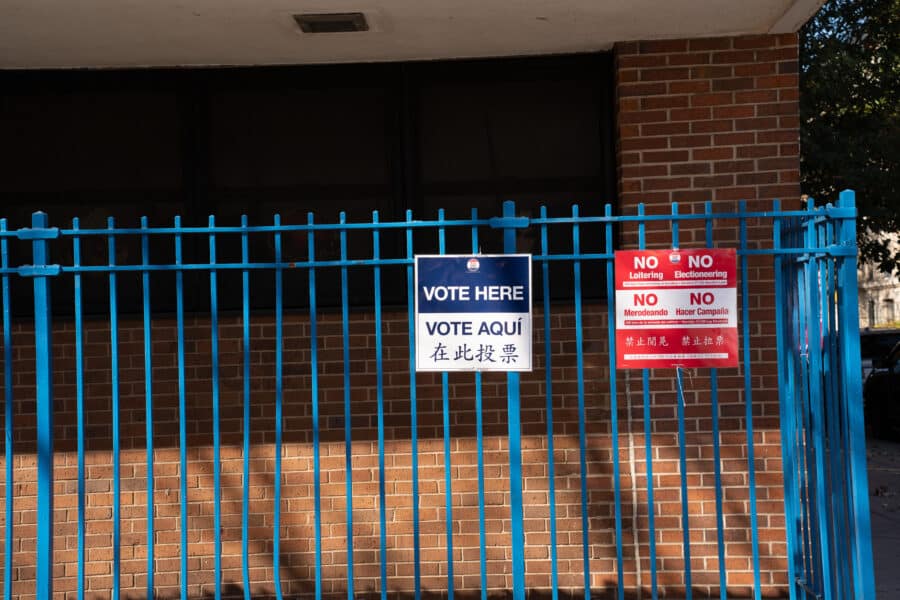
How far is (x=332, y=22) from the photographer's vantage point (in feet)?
18.7

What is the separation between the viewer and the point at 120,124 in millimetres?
6516

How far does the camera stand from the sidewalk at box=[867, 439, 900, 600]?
675 centimetres

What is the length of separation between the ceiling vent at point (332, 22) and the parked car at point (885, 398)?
11187 millimetres

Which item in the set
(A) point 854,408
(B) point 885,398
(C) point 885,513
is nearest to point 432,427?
(A) point 854,408

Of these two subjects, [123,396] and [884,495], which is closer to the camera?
[123,396]

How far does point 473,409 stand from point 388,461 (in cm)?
60

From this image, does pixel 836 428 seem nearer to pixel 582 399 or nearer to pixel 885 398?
pixel 582 399

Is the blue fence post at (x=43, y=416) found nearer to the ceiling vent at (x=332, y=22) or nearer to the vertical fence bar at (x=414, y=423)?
the vertical fence bar at (x=414, y=423)

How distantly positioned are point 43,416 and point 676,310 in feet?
9.44

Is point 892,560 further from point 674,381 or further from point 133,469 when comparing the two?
point 133,469

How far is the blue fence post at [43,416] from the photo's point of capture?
4652 mm

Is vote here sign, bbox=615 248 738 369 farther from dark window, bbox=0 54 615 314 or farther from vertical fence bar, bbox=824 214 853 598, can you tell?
dark window, bbox=0 54 615 314

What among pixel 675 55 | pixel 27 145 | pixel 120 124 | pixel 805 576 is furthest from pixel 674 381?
pixel 27 145

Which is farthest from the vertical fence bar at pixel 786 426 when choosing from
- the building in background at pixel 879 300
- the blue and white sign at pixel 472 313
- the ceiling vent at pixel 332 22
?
the building in background at pixel 879 300
